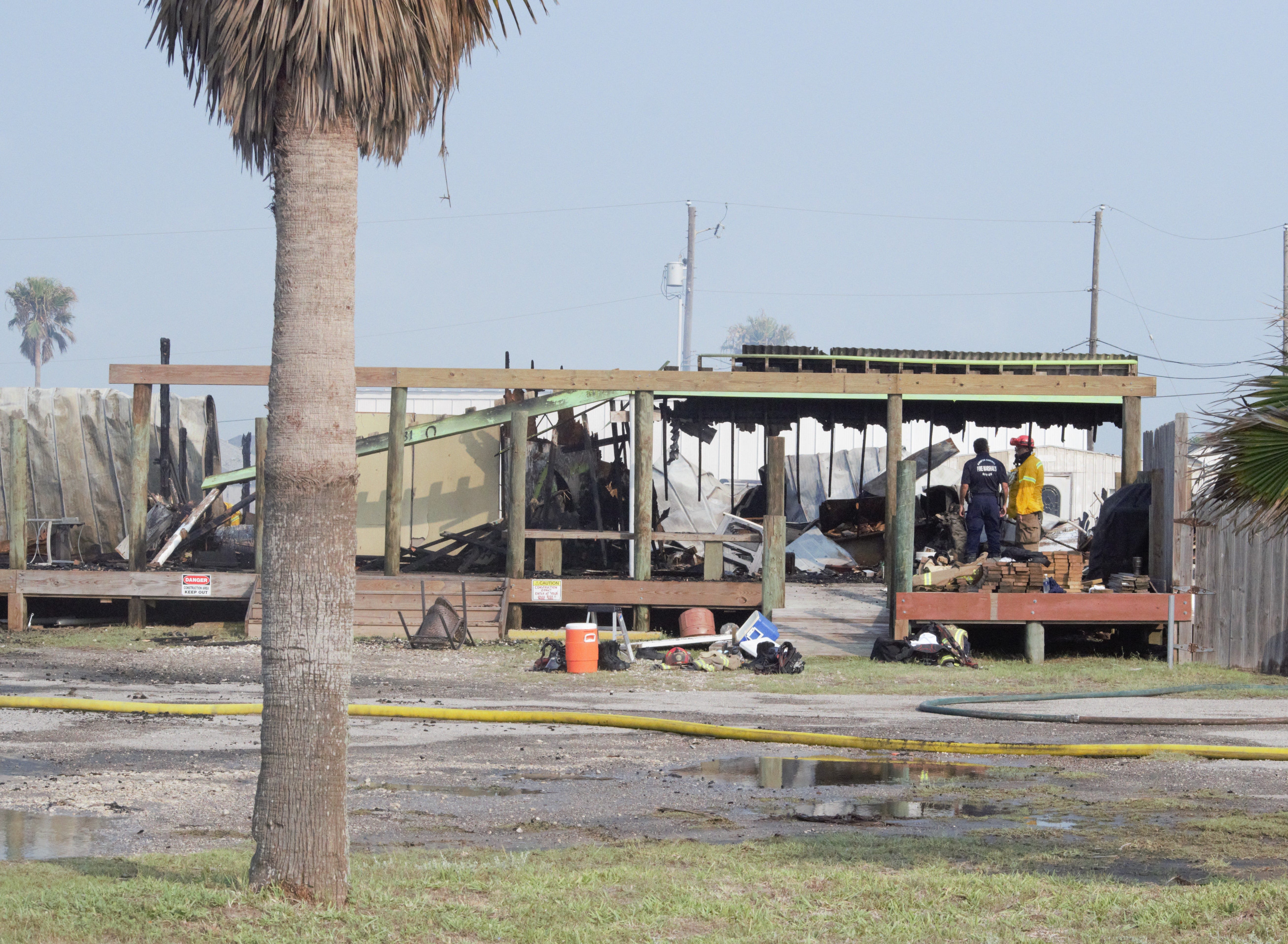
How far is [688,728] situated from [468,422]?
969cm

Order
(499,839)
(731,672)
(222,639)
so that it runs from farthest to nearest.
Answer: (222,639), (731,672), (499,839)

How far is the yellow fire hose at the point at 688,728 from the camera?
9906mm

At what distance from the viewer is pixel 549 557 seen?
18406 mm

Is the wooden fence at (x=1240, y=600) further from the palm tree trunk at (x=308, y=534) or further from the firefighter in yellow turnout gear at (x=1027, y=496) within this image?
the palm tree trunk at (x=308, y=534)

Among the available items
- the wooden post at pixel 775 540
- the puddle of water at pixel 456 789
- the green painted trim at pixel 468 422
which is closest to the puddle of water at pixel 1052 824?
the puddle of water at pixel 456 789

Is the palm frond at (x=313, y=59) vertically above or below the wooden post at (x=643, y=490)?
above

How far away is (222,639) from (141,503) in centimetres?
258

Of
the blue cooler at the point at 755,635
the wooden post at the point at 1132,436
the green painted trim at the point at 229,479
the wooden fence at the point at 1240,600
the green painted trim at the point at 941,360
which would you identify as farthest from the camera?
the green painted trim at the point at 941,360

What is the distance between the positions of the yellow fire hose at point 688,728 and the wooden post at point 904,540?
5782mm

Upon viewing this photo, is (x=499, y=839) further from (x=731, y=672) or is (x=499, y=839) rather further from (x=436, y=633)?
(x=436, y=633)

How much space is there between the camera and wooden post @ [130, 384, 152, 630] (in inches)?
725

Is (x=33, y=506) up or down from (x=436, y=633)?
up

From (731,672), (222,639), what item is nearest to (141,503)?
(222,639)

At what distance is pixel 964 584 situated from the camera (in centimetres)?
1692
